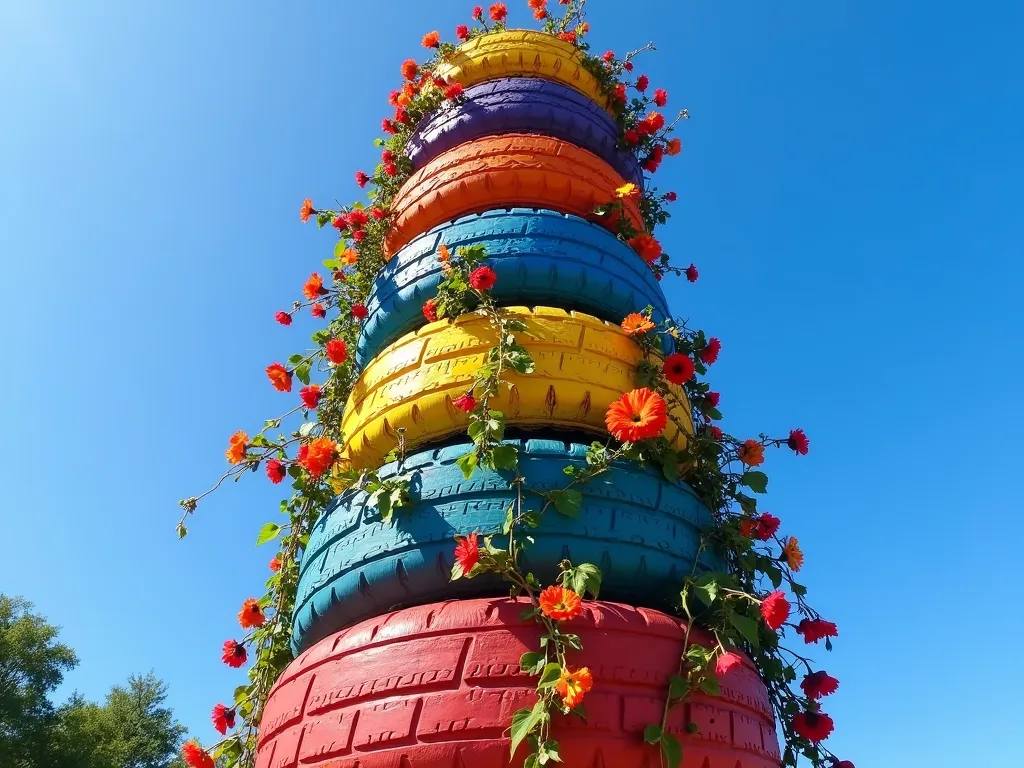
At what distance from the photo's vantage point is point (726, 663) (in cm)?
198

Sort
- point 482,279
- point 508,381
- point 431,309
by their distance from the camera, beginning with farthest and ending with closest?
point 431,309 → point 482,279 → point 508,381

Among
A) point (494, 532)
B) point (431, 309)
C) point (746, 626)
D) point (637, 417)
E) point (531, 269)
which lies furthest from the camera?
Answer: point (531, 269)

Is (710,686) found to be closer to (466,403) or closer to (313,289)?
(466,403)

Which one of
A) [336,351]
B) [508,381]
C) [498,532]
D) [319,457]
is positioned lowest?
[498,532]

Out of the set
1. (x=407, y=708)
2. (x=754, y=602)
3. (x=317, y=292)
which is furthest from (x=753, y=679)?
(x=317, y=292)

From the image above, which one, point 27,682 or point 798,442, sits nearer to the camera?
point 798,442

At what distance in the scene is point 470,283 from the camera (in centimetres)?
289

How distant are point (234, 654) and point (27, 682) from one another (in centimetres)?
1395

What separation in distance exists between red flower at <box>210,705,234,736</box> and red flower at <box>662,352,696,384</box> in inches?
97.8

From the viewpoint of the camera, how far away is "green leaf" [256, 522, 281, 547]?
328 centimetres

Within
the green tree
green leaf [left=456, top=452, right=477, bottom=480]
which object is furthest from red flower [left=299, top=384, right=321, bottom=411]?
the green tree

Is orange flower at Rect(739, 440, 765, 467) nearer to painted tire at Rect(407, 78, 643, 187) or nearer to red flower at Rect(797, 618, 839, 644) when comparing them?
red flower at Rect(797, 618, 839, 644)

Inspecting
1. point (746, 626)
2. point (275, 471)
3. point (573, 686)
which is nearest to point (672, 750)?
point (573, 686)

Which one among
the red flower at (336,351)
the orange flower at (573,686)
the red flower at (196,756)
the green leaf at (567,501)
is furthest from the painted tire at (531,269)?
the red flower at (196,756)
